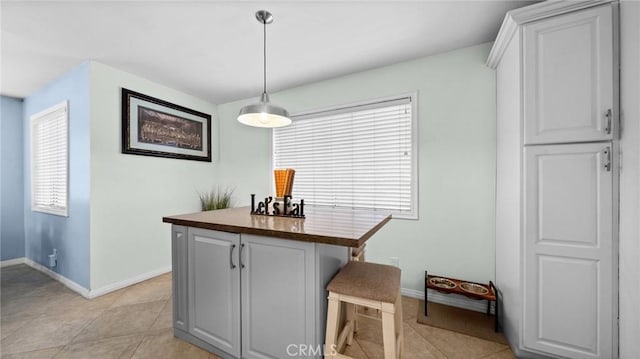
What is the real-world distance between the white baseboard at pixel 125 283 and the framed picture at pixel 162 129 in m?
1.50

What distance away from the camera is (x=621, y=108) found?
1.40 meters

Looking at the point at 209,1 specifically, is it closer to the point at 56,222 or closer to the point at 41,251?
the point at 56,222

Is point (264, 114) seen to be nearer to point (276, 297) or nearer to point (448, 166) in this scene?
point (276, 297)

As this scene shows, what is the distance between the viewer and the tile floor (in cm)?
175

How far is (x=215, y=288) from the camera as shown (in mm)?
1633

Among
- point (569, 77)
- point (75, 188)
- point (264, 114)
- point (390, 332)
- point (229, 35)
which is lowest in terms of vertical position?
point (390, 332)

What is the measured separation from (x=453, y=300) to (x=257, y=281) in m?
2.00

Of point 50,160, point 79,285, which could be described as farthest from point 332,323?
point 50,160

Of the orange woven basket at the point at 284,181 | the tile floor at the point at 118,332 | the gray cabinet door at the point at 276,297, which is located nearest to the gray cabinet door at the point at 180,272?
the tile floor at the point at 118,332

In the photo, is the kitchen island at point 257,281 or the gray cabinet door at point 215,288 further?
the gray cabinet door at point 215,288

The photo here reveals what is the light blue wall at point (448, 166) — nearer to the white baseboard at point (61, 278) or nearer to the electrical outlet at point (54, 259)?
the white baseboard at point (61, 278)

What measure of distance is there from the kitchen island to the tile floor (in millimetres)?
325

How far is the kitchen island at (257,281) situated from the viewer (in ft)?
4.38

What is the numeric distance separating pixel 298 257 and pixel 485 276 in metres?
→ 1.94
